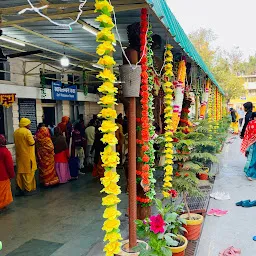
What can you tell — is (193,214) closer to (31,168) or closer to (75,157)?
(31,168)

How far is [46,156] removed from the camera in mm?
6676

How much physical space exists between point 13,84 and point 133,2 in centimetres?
697

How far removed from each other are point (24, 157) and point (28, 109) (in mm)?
4003

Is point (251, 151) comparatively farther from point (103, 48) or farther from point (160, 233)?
point (103, 48)

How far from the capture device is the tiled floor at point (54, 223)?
3.85 meters

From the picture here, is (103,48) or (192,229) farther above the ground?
(103,48)

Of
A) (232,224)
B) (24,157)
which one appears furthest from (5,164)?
(232,224)

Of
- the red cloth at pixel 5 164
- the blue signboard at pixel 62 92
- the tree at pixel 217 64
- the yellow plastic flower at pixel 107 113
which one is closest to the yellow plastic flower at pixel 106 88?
the yellow plastic flower at pixel 107 113

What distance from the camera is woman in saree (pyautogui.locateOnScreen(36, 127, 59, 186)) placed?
21.7 feet

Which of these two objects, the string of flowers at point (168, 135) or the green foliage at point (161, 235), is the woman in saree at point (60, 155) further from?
the green foliage at point (161, 235)

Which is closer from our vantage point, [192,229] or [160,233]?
[160,233]

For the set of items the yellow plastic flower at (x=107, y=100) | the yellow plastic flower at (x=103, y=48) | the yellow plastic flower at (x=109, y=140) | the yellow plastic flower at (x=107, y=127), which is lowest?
the yellow plastic flower at (x=109, y=140)

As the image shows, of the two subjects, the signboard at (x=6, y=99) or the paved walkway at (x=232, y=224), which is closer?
the paved walkway at (x=232, y=224)

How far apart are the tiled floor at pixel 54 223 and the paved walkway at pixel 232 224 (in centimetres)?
126
